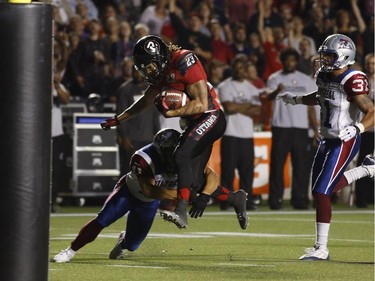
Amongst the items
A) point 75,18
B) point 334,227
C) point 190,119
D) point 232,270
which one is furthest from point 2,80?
point 75,18

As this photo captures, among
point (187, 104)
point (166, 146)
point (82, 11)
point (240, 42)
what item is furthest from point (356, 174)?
point (82, 11)

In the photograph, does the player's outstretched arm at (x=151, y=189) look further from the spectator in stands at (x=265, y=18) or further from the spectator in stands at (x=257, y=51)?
the spectator in stands at (x=265, y=18)

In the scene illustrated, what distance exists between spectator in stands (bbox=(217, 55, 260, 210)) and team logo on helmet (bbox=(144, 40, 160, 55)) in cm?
641

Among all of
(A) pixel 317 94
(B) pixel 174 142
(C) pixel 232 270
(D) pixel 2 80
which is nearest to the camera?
(D) pixel 2 80

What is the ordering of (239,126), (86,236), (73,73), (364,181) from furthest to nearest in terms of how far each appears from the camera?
(73,73), (364,181), (239,126), (86,236)

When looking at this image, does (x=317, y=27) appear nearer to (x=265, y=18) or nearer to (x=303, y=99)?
(x=265, y=18)

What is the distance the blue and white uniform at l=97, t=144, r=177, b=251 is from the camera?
9.11 metres

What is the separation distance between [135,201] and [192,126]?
0.80 metres

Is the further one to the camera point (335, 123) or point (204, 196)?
point (335, 123)

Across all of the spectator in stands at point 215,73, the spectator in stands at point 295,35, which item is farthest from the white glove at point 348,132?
the spectator in stands at point 295,35

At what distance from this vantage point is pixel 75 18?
58.3ft

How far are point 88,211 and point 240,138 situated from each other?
2.20m

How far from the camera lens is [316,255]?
9477 millimetres

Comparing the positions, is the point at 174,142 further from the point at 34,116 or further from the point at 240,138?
the point at 240,138
